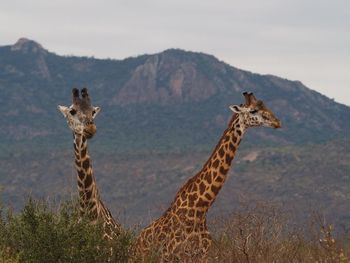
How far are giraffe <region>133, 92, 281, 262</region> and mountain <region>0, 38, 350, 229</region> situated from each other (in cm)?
6846

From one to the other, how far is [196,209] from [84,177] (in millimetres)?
1597

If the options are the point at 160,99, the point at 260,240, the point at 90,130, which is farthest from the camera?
the point at 160,99

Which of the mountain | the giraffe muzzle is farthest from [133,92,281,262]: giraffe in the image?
the mountain

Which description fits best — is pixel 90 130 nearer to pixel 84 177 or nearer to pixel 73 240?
pixel 84 177

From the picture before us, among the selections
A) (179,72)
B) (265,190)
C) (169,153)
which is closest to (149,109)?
(179,72)

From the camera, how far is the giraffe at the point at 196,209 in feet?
40.5

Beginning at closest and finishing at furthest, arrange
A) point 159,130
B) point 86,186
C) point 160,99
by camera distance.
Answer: point 86,186, point 159,130, point 160,99

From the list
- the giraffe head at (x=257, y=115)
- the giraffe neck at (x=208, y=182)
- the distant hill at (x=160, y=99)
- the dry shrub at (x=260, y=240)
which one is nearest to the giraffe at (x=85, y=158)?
the giraffe neck at (x=208, y=182)

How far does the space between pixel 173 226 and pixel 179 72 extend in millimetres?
167431

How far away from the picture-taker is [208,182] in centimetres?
1312

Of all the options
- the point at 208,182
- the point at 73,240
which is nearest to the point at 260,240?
the point at 208,182

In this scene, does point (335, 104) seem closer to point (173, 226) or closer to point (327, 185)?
point (327, 185)

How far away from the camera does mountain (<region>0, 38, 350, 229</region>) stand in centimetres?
10081

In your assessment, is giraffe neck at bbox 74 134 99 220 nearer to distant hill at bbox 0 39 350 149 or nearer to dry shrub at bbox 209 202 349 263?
dry shrub at bbox 209 202 349 263
